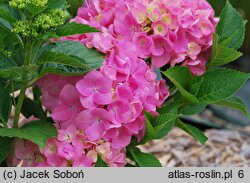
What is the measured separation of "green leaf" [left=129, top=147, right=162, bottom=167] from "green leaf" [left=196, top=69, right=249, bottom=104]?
0.70 feet

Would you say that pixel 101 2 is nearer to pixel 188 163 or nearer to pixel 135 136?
pixel 135 136

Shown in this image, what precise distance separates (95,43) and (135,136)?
0.96 ft

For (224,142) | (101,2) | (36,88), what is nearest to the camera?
(101,2)

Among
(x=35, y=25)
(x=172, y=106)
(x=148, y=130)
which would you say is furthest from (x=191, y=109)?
(x=35, y=25)

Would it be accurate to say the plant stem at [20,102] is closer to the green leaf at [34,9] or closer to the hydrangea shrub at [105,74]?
the hydrangea shrub at [105,74]

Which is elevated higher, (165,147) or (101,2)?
(101,2)

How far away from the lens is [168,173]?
160 centimetres

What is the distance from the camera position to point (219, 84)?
171 cm

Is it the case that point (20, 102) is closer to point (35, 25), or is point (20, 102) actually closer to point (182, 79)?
point (35, 25)

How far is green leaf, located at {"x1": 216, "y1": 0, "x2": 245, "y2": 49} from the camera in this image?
6.06ft

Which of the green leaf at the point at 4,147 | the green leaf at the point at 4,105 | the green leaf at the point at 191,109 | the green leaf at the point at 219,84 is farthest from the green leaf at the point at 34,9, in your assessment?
the green leaf at the point at 191,109

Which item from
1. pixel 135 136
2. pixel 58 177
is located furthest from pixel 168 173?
pixel 58 177

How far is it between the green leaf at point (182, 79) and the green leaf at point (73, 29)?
251 millimetres

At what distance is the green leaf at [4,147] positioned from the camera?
1.65 meters
